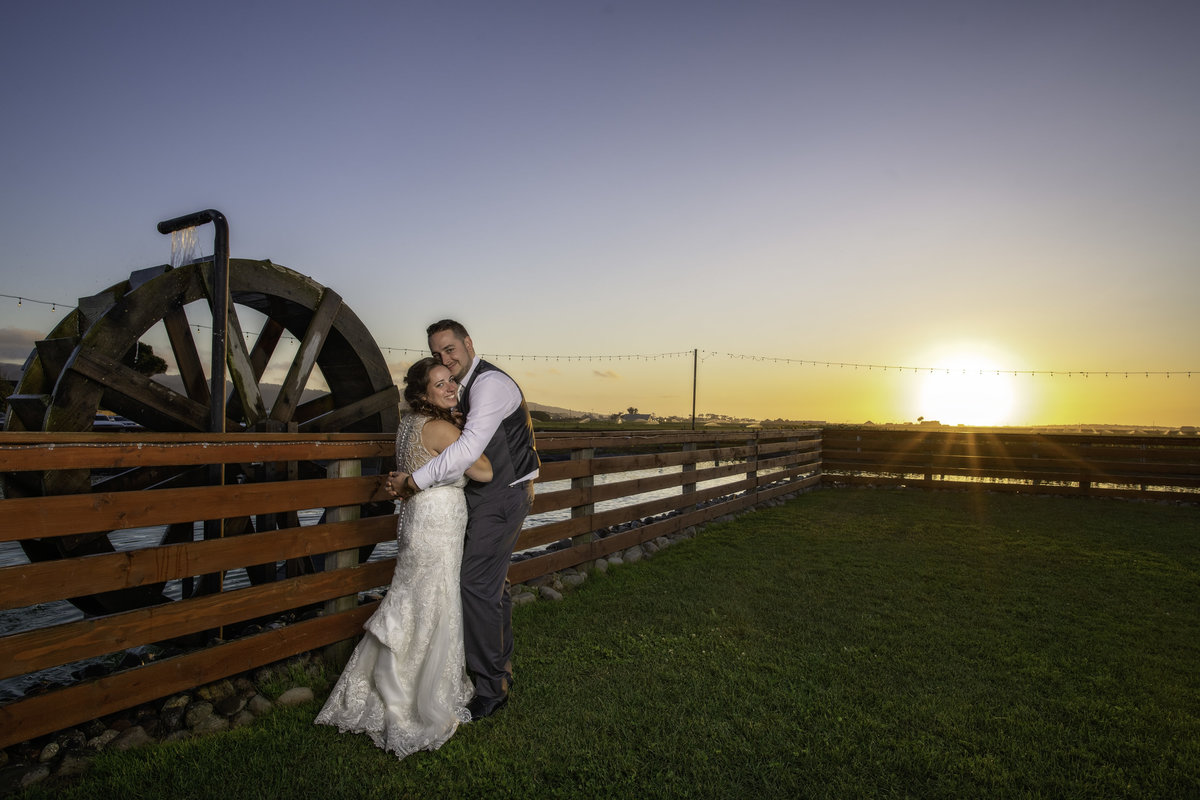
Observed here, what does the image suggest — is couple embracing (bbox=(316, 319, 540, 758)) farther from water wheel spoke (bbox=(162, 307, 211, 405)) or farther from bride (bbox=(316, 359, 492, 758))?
water wheel spoke (bbox=(162, 307, 211, 405))

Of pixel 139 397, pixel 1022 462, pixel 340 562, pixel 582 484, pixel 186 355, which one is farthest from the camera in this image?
pixel 1022 462

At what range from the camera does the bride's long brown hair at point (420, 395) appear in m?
3.28

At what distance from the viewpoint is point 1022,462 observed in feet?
45.9

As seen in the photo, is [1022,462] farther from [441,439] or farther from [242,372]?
[242,372]

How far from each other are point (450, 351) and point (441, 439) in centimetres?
50

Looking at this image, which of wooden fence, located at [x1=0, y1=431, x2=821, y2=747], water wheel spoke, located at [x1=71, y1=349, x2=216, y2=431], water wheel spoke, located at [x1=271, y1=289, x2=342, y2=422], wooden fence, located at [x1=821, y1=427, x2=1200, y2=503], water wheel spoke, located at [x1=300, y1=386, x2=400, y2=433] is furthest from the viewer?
wooden fence, located at [x1=821, y1=427, x2=1200, y2=503]

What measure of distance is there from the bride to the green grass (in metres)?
0.14

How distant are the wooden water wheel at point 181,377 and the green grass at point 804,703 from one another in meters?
1.96

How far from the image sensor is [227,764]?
2738 millimetres

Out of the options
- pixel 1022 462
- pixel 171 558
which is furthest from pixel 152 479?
pixel 1022 462

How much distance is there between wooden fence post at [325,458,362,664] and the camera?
3.73 metres

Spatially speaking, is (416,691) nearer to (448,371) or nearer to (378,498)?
(378,498)

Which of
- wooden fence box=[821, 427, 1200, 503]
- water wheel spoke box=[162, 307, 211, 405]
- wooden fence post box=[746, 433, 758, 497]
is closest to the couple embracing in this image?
water wheel spoke box=[162, 307, 211, 405]

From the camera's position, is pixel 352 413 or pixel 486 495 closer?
pixel 486 495
